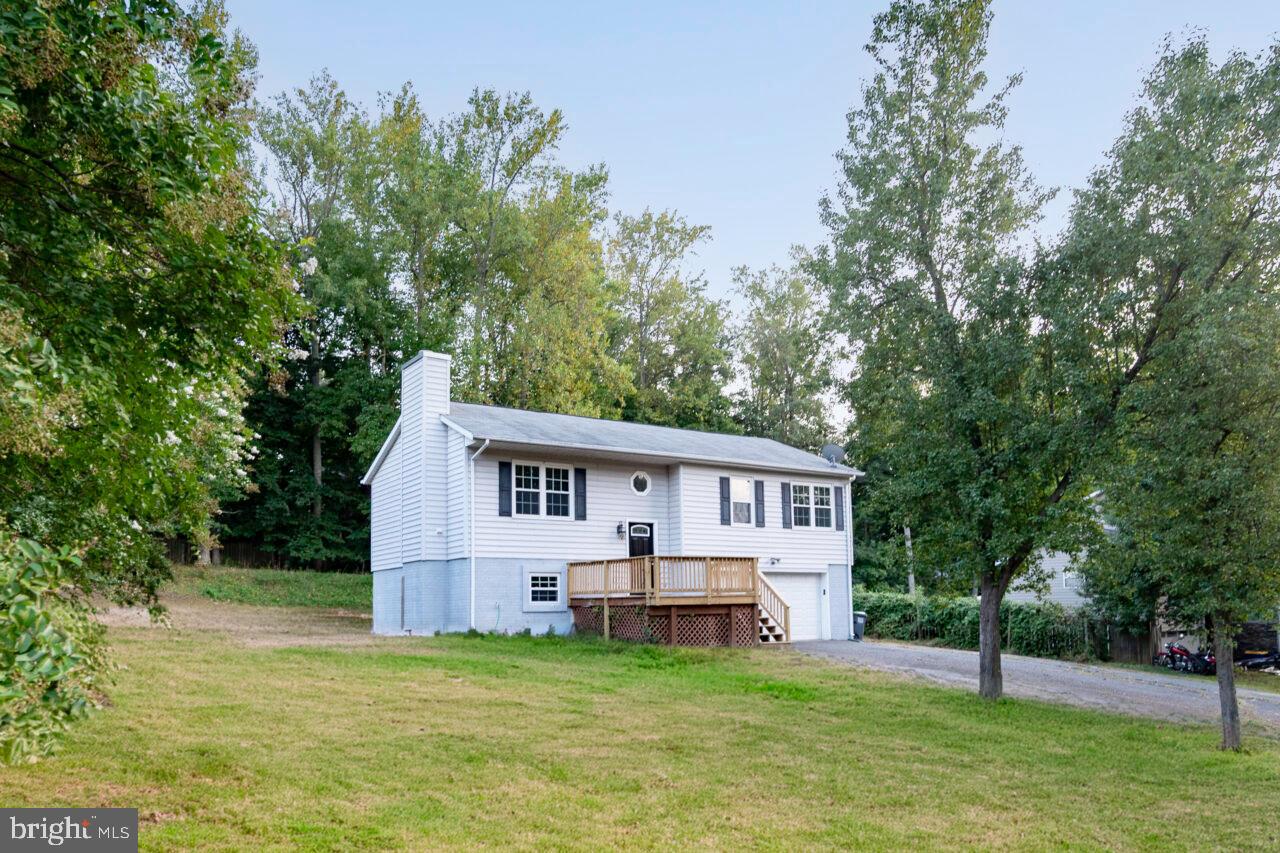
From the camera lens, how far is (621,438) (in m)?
23.2

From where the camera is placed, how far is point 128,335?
19.3 ft

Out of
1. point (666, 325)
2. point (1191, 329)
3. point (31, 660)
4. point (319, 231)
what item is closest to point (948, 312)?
point (1191, 329)

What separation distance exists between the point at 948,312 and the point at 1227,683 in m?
5.96

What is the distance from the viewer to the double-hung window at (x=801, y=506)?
25.1m

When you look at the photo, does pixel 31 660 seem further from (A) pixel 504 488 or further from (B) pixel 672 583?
(A) pixel 504 488

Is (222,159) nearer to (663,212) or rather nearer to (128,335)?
(128,335)

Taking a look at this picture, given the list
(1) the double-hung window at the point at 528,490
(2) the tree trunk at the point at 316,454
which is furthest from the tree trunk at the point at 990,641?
(2) the tree trunk at the point at 316,454

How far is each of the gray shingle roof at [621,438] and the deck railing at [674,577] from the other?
2891mm

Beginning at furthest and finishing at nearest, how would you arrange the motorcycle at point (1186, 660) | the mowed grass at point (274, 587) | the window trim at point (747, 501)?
the mowed grass at point (274, 587)
the window trim at point (747, 501)
the motorcycle at point (1186, 660)

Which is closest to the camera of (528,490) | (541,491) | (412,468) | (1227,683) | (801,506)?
(1227,683)

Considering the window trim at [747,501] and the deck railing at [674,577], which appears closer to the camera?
the deck railing at [674,577]

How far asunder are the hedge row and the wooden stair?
3790mm

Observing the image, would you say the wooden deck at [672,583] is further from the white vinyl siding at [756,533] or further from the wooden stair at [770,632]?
Result: the white vinyl siding at [756,533]

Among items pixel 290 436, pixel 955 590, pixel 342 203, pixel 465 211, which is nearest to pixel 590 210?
pixel 465 211
